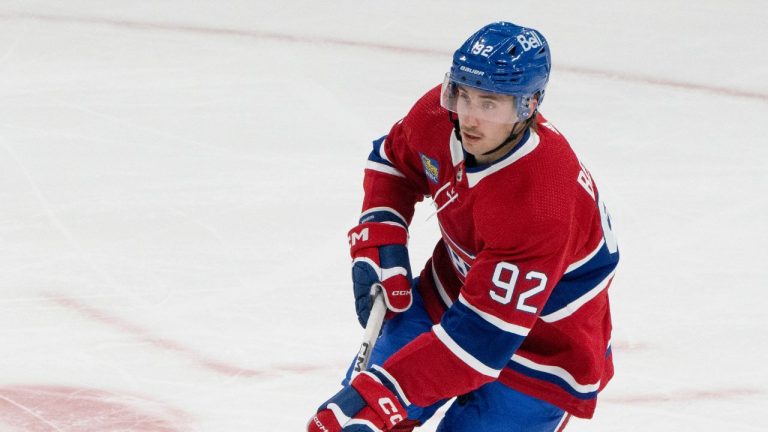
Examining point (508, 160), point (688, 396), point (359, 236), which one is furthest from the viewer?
point (688, 396)

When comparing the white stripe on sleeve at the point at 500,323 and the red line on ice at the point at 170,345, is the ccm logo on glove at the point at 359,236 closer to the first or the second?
the white stripe on sleeve at the point at 500,323

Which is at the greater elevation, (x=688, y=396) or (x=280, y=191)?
(x=280, y=191)

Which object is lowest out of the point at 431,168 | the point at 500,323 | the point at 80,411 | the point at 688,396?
the point at 688,396

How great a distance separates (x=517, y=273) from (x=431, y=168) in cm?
48

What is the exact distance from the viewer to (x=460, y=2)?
275 inches

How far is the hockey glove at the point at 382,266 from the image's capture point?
8.52ft

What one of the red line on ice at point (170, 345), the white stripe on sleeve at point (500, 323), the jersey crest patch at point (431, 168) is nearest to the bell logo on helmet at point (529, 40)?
the jersey crest patch at point (431, 168)

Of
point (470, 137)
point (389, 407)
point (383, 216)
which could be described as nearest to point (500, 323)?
point (389, 407)

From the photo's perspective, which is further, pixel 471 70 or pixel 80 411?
pixel 80 411

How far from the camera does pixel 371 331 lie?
2.56 meters

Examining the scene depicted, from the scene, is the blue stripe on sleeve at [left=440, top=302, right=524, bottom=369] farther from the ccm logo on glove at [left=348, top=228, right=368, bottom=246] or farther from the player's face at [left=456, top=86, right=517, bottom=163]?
the ccm logo on glove at [left=348, top=228, right=368, bottom=246]

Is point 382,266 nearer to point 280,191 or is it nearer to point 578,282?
point 578,282

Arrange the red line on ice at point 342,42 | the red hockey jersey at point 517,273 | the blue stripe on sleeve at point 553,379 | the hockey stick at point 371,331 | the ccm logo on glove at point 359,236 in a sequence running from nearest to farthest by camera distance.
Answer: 1. the red hockey jersey at point 517,273
2. the blue stripe on sleeve at point 553,379
3. the hockey stick at point 371,331
4. the ccm logo on glove at point 359,236
5. the red line on ice at point 342,42

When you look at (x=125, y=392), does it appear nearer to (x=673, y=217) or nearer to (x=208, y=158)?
(x=208, y=158)
